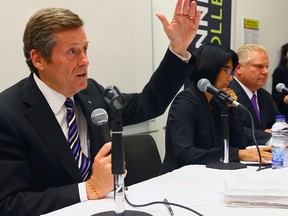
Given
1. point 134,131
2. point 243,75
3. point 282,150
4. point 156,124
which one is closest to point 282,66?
point 243,75

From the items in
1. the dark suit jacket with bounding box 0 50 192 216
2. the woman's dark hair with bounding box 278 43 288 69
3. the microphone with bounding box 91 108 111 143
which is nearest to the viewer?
the microphone with bounding box 91 108 111 143

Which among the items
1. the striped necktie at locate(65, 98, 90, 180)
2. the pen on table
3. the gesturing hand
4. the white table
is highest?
the gesturing hand

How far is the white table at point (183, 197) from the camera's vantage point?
1.11 m

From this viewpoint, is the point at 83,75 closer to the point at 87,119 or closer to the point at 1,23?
the point at 87,119

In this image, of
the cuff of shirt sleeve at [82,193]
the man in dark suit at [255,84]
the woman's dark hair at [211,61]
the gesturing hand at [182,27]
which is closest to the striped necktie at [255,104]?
the man in dark suit at [255,84]

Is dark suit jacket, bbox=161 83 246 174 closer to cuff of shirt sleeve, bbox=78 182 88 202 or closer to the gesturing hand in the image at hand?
the gesturing hand

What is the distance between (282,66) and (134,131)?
2.62 m

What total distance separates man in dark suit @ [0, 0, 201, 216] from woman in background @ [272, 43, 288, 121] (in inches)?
116

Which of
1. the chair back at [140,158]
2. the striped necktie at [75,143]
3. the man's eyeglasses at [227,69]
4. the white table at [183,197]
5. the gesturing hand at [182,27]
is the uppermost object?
the gesturing hand at [182,27]

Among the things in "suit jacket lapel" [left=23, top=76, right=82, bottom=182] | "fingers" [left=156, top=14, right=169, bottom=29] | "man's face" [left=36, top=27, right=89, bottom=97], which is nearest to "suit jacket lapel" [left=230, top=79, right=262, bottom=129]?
"fingers" [left=156, top=14, right=169, bottom=29]

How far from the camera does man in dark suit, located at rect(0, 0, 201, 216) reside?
1.23 meters

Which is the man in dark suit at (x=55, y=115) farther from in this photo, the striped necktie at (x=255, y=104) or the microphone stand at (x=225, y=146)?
the striped necktie at (x=255, y=104)

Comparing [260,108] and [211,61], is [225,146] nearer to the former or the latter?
Answer: [211,61]

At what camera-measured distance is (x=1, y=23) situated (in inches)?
83.0
